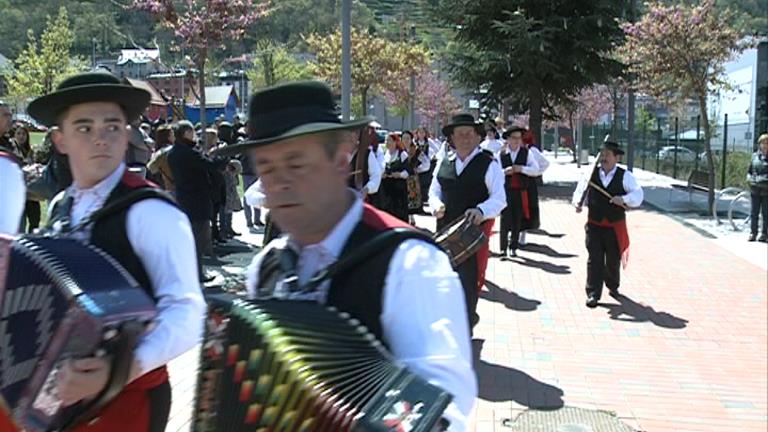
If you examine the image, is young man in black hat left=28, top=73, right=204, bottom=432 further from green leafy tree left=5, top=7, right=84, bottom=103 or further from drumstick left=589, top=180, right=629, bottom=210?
green leafy tree left=5, top=7, right=84, bottom=103

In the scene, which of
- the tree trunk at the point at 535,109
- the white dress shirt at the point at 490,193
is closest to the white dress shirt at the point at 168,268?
the white dress shirt at the point at 490,193

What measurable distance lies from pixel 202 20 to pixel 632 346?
892 cm

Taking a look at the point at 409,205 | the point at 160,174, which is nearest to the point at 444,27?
the point at 409,205

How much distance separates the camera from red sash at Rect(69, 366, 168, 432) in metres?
2.49

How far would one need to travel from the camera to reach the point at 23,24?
303 ft

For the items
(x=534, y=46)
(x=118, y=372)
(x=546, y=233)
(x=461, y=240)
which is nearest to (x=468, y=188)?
(x=461, y=240)

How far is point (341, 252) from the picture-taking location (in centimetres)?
187

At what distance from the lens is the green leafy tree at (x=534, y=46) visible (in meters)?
23.2

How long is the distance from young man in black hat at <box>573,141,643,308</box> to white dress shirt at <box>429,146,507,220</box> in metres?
2.02

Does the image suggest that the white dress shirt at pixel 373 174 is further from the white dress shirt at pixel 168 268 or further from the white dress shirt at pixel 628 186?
the white dress shirt at pixel 168 268

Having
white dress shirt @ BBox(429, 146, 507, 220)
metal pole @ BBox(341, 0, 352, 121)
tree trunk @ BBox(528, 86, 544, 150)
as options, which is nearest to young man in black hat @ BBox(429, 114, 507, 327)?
white dress shirt @ BBox(429, 146, 507, 220)

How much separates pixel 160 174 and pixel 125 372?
8818 millimetres

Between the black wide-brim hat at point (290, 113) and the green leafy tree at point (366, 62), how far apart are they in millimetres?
29368

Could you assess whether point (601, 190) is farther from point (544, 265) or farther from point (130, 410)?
point (130, 410)
